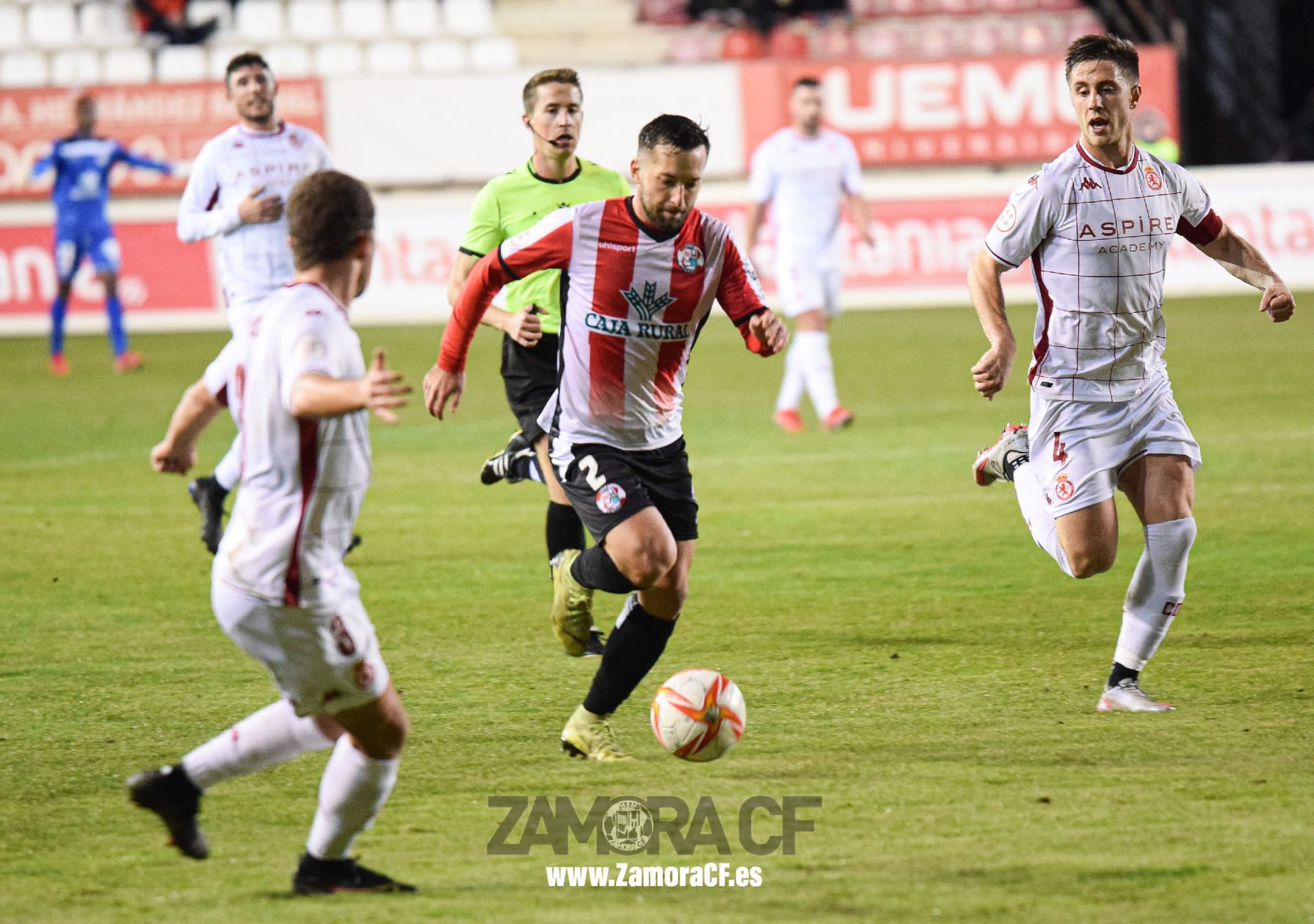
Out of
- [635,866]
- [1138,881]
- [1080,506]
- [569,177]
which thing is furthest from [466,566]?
[1138,881]

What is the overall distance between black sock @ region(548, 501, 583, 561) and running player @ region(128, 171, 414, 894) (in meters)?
2.91

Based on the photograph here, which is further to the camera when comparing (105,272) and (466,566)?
(105,272)

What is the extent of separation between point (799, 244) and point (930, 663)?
691 cm

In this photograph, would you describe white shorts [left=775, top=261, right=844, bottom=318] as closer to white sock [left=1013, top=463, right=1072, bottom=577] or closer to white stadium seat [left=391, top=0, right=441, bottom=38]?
white sock [left=1013, top=463, right=1072, bottom=577]

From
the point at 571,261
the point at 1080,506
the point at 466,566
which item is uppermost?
the point at 571,261

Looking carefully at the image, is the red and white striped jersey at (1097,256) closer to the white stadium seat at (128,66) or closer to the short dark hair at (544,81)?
the short dark hair at (544,81)

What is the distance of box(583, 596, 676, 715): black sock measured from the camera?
17.5 ft

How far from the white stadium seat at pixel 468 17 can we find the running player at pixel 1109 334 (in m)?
20.9

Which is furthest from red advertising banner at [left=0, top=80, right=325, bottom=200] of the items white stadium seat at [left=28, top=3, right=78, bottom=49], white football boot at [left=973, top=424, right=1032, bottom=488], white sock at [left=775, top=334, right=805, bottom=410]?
white football boot at [left=973, top=424, right=1032, bottom=488]

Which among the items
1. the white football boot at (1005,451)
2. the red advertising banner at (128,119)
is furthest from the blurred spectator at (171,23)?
the white football boot at (1005,451)

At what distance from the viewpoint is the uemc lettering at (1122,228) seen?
A: 568 centimetres

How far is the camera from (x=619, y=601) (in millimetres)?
7879

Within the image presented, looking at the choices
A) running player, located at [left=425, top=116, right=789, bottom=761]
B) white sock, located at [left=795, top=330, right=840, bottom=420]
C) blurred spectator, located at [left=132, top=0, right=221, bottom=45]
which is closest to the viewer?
running player, located at [left=425, top=116, right=789, bottom=761]

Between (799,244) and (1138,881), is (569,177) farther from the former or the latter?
(799,244)
